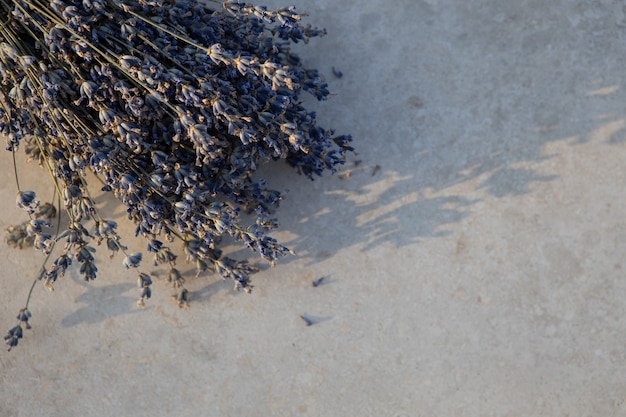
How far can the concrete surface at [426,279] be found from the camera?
5.45 ft

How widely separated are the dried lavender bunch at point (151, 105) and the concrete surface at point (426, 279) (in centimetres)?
25

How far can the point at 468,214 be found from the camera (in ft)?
5.53

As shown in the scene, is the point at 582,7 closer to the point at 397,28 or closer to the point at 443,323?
the point at 397,28

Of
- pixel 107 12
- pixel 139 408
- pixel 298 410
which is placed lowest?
pixel 298 410

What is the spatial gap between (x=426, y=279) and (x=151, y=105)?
2.60 feet

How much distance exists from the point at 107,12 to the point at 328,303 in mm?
831

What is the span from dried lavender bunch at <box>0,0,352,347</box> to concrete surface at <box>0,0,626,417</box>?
25 centimetres

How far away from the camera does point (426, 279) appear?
1.68m

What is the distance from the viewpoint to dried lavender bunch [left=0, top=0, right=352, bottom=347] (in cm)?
126

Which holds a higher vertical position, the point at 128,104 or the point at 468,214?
the point at 128,104

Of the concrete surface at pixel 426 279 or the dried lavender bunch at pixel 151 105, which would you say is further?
the concrete surface at pixel 426 279

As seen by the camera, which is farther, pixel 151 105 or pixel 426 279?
pixel 426 279

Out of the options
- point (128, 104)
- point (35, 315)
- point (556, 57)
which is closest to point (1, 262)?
point (35, 315)

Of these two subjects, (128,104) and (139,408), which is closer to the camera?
(128,104)
